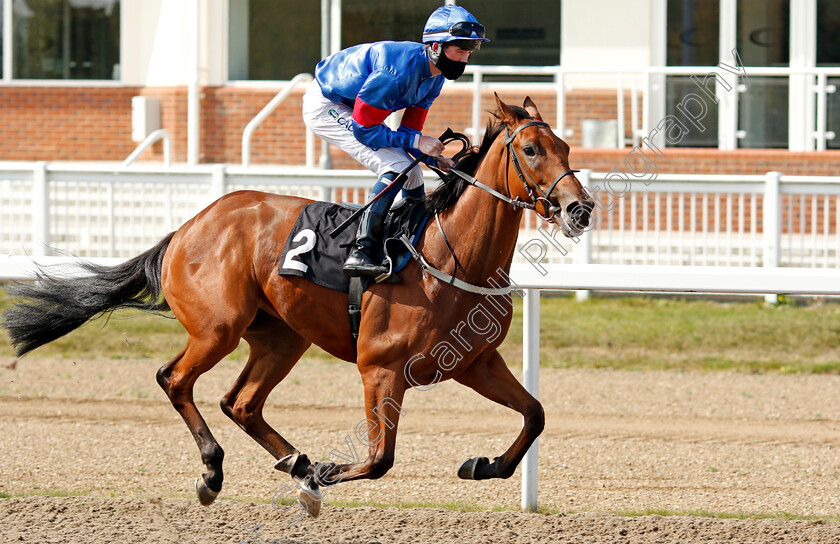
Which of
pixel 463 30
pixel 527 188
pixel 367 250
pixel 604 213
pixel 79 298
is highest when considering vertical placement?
pixel 463 30

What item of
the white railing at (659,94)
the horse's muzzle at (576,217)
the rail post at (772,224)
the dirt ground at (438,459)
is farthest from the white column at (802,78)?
the horse's muzzle at (576,217)

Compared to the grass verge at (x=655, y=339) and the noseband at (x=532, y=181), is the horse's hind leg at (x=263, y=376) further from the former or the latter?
the grass verge at (x=655, y=339)

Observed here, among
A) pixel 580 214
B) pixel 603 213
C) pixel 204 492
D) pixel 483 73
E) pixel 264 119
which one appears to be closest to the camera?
pixel 580 214

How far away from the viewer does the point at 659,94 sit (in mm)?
12336

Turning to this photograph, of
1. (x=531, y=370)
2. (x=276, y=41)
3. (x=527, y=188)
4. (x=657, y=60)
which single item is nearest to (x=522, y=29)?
(x=657, y=60)

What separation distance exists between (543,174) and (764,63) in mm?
9579

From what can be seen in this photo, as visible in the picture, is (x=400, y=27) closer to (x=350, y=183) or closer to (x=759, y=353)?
(x=350, y=183)

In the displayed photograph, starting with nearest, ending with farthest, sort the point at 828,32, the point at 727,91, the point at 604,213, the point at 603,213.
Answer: the point at 603,213 → the point at 604,213 → the point at 727,91 → the point at 828,32

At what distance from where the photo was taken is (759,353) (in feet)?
28.0

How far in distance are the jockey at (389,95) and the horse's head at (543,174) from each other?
318 millimetres

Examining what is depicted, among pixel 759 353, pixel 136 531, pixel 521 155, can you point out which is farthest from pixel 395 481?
pixel 759 353

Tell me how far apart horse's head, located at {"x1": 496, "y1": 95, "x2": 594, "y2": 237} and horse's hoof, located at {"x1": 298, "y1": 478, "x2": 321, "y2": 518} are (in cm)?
142

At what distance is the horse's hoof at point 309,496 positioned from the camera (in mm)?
4449

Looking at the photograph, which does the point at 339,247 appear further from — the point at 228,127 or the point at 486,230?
the point at 228,127
